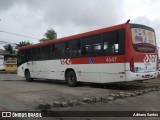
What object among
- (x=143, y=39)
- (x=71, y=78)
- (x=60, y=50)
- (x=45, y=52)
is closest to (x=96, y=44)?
(x=143, y=39)

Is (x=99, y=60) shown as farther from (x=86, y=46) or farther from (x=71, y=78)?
(x=71, y=78)

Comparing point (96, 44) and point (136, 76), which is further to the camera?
point (96, 44)

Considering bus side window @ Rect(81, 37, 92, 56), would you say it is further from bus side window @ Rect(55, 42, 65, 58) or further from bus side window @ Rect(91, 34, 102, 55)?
bus side window @ Rect(55, 42, 65, 58)

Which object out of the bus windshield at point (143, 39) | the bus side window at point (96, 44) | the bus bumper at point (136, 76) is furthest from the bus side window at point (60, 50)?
the bus bumper at point (136, 76)

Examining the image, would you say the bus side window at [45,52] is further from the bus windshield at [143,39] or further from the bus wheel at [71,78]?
the bus windshield at [143,39]

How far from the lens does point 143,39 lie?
13.7 metres

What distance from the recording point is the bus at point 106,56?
13008 millimetres

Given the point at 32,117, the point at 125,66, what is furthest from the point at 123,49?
the point at 32,117

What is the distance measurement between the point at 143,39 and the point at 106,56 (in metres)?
1.96

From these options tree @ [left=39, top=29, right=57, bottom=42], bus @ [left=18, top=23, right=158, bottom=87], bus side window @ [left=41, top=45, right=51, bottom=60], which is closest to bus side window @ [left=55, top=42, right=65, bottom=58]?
bus @ [left=18, top=23, right=158, bottom=87]

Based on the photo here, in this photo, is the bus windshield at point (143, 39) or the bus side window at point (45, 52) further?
the bus side window at point (45, 52)

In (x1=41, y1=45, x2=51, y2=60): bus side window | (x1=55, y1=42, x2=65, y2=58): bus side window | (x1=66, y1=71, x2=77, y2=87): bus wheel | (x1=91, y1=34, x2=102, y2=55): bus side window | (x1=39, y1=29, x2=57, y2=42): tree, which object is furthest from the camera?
(x1=39, y1=29, x2=57, y2=42): tree

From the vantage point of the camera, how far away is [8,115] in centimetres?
785

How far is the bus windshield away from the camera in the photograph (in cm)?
1326
